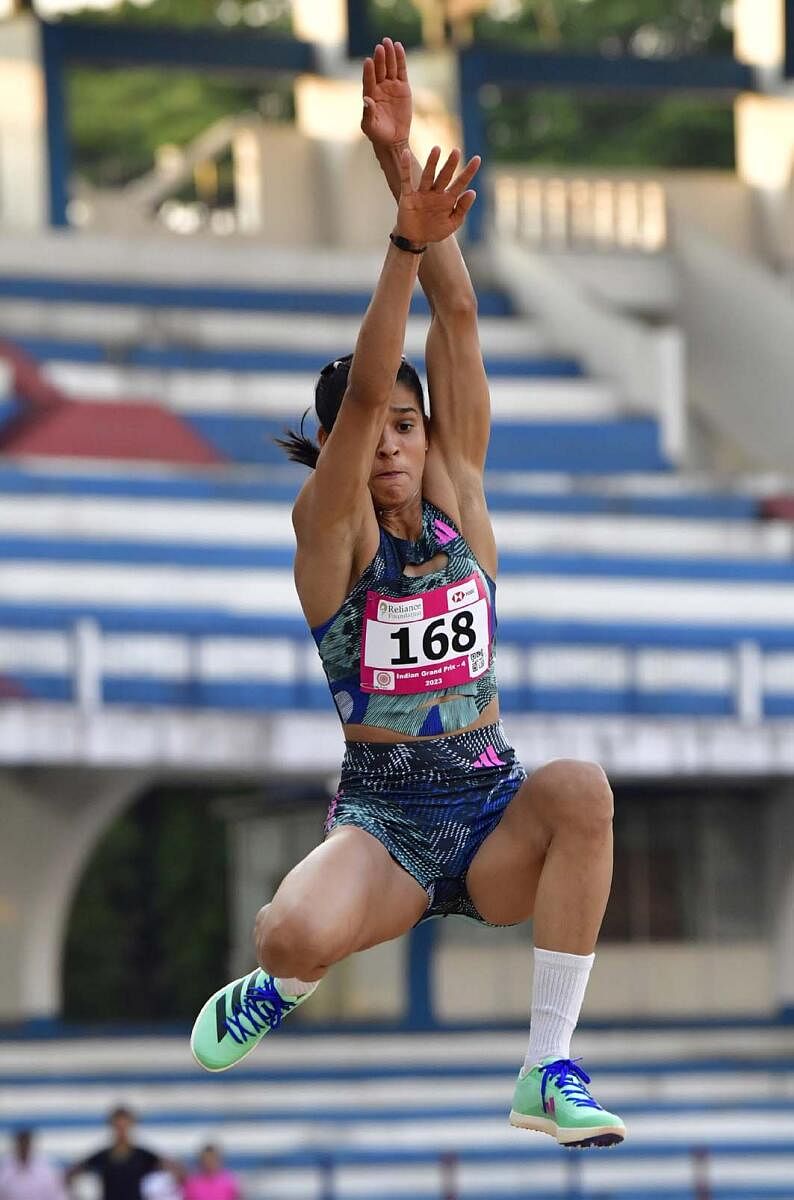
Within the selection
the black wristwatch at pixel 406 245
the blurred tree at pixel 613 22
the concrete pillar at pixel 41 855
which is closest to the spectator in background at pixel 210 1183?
the concrete pillar at pixel 41 855

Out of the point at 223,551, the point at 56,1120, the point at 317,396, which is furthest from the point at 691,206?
the point at 317,396

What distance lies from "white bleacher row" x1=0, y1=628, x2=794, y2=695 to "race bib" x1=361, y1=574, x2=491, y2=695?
13266mm

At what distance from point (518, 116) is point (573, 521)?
1759 centimetres

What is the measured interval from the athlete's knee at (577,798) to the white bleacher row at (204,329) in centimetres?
2108

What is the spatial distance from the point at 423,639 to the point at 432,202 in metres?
1.01

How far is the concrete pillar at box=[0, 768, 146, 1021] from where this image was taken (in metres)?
21.1

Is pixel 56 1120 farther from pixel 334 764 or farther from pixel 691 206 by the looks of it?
pixel 691 206

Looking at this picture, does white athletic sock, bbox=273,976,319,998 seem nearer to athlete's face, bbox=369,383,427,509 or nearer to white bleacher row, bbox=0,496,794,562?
athlete's face, bbox=369,383,427,509

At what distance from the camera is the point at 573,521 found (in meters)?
23.6

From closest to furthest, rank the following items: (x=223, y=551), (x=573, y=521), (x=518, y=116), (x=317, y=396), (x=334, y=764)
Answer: (x=317, y=396) < (x=334, y=764) < (x=223, y=551) < (x=573, y=521) < (x=518, y=116)

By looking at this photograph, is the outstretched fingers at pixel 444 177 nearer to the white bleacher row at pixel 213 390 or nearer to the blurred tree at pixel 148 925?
the white bleacher row at pixel 213 390

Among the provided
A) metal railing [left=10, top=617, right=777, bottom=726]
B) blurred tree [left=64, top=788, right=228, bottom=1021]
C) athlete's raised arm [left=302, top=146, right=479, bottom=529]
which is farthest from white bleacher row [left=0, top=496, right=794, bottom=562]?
athlete's raised arm [left=302, top=146, right=479, bottom=529]

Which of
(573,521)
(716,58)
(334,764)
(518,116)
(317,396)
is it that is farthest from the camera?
(518,116)

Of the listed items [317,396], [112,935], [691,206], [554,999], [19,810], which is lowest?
[112,935]
